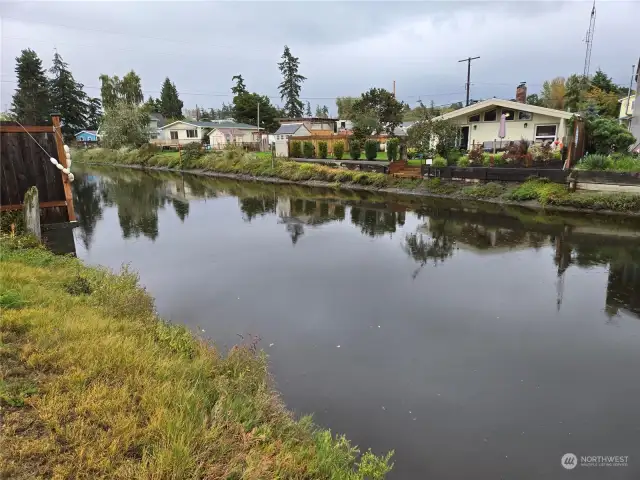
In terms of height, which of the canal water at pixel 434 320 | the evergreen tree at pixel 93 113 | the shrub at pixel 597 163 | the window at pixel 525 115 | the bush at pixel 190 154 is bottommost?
the canal water at pixel 434 320

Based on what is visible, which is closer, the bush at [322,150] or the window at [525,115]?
the window at [525,115]

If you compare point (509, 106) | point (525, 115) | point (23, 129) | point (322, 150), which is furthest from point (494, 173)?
point (23, 129)

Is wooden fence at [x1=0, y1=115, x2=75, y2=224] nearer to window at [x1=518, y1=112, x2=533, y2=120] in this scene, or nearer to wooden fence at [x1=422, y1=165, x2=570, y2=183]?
wooden fence at [x1=422, y1=165, x2=570, y2=183]

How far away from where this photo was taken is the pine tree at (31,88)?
56.5 m

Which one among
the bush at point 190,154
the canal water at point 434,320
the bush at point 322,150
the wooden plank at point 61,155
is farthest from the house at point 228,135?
the wooden plank at point 61,155

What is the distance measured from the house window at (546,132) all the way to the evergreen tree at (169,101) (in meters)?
71.2

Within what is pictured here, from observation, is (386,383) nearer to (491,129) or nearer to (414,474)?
(414,474)

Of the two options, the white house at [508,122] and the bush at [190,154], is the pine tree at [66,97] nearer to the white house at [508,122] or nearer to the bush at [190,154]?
the bush at [190,154]

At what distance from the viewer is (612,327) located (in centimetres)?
695

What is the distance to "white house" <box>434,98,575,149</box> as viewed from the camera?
25.4 meters

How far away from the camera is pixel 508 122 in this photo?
26.8m

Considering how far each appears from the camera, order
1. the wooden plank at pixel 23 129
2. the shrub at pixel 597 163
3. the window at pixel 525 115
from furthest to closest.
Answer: the window at pixel 525 115 → the shrub at pixel 597 163 → the wooden plank at pixel 23 129

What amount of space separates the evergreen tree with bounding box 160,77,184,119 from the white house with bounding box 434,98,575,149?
67.2 meters

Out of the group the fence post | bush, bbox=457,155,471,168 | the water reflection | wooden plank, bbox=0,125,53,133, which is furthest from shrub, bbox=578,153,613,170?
the fence post
